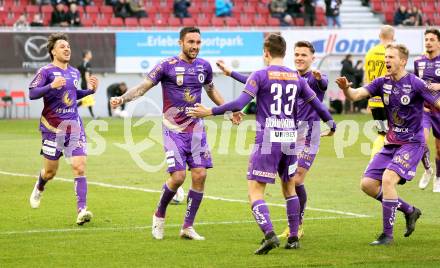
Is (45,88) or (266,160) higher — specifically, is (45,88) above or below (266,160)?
above

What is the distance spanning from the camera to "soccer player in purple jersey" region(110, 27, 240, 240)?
1214 cm

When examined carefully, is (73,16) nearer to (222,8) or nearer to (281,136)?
(222,8)

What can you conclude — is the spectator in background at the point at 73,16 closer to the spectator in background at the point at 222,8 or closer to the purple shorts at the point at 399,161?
the spectator in background at the point at 222,8

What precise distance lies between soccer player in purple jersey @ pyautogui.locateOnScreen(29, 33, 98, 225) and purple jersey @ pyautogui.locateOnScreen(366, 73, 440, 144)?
4.13 m

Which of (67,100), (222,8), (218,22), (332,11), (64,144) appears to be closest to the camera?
(64,144)

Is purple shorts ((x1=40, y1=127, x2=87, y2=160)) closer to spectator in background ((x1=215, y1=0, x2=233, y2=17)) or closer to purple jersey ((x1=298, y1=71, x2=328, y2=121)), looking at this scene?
purple jersey ((x1=298, y1=71, x2=328, y2=121))

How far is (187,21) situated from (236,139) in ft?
38.2

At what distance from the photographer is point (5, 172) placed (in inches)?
798

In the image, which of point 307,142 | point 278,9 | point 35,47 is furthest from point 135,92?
point 278,9

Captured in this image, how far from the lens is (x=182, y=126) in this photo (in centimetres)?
1229

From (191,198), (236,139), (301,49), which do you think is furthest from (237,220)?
(236,139)

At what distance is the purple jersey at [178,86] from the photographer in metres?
12.3

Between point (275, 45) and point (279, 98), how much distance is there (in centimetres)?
57

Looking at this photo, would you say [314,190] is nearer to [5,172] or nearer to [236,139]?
[5,172]
